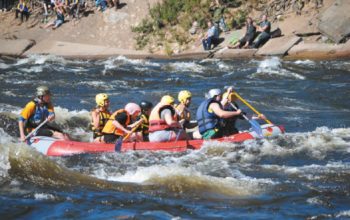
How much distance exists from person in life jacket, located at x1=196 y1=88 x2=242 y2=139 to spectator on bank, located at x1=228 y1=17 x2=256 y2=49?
1346 cm

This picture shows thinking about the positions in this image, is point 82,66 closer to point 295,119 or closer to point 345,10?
point 345,10

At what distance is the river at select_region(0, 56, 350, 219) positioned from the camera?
344 inches

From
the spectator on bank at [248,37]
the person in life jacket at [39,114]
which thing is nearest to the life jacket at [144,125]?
the person in life jacket at [39,114]

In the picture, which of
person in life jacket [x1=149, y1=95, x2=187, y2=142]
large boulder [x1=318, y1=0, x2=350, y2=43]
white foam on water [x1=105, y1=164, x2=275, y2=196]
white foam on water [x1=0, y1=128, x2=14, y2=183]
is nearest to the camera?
white foam on water [x1=105, y1=164, x2=275, y2=196]

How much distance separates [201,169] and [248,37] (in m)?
15.9

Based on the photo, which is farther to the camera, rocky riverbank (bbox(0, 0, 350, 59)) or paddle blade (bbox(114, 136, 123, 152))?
rocky riverbank (bbox(0, 0, 350, 59))

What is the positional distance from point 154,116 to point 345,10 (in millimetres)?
14862

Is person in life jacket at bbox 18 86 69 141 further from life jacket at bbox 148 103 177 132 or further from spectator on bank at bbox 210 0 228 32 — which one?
spectator on bank at bbox 210 0 228 32

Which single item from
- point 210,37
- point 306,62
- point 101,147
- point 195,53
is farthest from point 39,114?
point 195,53

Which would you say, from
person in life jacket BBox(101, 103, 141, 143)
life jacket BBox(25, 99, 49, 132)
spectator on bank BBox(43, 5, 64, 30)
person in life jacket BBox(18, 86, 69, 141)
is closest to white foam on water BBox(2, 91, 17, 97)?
person in life jacket BBox(18, 86, 69, 141)

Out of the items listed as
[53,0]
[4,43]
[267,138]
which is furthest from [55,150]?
[53,0]

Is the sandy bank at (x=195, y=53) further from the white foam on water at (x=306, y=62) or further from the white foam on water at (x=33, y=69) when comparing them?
the white foam on water at (x=33, y=69)

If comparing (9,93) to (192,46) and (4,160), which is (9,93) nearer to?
(4,160)

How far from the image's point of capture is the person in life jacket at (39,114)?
13.0m
